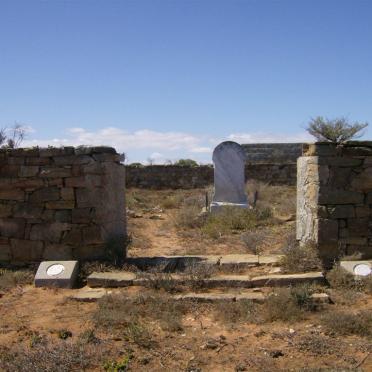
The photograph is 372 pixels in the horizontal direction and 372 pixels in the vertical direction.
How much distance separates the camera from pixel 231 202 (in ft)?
44.1

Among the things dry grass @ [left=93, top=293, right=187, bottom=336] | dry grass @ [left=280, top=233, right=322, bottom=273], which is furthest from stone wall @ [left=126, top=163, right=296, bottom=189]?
dry grass @ [left=93, top=293, right=187, bottom=336]

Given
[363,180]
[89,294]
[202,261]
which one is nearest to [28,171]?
[89,294]

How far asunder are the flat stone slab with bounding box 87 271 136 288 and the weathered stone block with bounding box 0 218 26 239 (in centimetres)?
145

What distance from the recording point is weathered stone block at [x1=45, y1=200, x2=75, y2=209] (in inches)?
273

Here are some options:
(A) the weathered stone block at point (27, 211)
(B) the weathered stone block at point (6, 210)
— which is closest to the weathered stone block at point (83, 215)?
(A) the weathered stone block at point (27, 211)

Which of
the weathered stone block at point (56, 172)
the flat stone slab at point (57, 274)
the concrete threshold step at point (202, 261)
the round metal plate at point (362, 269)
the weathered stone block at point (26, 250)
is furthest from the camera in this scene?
the weathered stone block at point (26, 250)

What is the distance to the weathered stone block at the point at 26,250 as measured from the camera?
7.02 metres

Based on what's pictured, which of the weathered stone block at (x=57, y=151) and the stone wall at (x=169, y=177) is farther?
the stone wall at (x=169, y=177)

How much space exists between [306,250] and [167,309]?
7.71ft

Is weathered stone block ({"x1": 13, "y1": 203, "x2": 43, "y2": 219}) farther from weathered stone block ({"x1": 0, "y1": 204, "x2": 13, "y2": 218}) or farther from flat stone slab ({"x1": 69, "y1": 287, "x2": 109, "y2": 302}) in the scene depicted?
flat stone slab ({"x1": 69, "y1": 287, "x2": 109, "y2": 302})

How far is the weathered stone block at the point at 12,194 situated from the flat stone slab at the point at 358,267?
4.55 meters

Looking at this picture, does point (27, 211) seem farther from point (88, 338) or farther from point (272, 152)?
point (272, 152)

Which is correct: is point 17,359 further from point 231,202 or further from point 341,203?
point 231,202

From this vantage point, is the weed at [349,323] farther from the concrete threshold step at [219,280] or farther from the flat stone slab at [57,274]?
the flat stone slab at [57,274]
